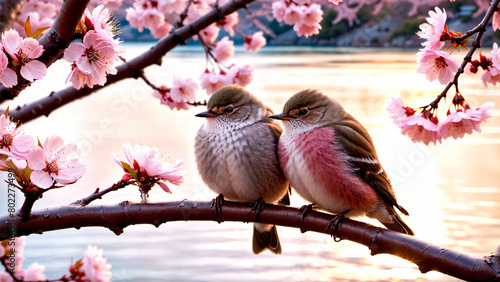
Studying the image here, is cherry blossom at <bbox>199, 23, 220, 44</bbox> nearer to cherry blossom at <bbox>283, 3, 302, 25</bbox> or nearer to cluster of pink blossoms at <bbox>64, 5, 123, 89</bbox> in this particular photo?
cherry blossom at <bbox>283, 3, 302, 25</bbox>

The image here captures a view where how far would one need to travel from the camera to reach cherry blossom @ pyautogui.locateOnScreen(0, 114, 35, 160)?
1.29 meters

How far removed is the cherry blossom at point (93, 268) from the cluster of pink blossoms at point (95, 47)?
77cm

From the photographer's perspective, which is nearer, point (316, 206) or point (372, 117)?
point (316, 206)

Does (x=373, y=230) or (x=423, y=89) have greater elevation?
(x=423, y=89)

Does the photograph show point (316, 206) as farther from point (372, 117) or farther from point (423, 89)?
point (423, 89)

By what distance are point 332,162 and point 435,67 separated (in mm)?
444

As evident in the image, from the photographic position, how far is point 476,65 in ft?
6.45

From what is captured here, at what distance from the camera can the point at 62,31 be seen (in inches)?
49.9

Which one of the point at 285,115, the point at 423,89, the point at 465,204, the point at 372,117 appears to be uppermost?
the point at 423,89

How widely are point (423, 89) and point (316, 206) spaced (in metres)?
16.6

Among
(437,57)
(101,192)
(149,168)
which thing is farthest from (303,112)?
(101,192)

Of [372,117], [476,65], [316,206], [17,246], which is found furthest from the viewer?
[372,117]

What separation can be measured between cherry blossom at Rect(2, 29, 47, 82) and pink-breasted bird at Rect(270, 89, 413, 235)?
769mm

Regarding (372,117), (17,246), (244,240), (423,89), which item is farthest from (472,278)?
(423,89)
